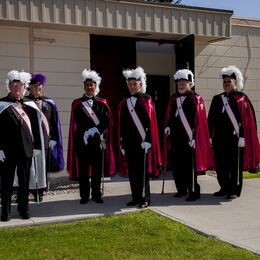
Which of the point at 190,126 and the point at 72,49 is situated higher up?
the point at 72,49

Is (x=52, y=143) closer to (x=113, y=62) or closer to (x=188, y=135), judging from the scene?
(x=188, y=135)

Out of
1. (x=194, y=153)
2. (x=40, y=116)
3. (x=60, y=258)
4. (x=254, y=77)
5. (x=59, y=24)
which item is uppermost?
(x=59, y=24)

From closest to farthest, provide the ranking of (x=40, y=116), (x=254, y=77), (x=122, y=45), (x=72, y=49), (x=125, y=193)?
(x=40, y=116)
(x=125, y=193)
(x=72, y=49)
(x=122, y=45)
(x=254, y=77)

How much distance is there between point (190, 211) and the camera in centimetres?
700

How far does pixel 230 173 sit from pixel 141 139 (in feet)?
5.27

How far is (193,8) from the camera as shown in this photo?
9844 millimetres

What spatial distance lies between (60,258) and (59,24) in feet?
15.6

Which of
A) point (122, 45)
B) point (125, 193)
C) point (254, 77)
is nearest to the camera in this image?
point (125, 193)

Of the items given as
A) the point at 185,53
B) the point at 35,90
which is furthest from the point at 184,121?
the point at 185,53

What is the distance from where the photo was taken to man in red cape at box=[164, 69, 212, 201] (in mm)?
7648

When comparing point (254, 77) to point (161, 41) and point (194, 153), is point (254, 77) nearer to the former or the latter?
point (161, 41)

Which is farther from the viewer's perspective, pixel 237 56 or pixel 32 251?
pixel 237 56

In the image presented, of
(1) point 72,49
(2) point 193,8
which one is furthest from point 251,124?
(1) point 72,49

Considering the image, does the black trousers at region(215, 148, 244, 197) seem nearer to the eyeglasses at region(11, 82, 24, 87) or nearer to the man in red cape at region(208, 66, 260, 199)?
the man in red cape at region(208, 66, 260, 199)
